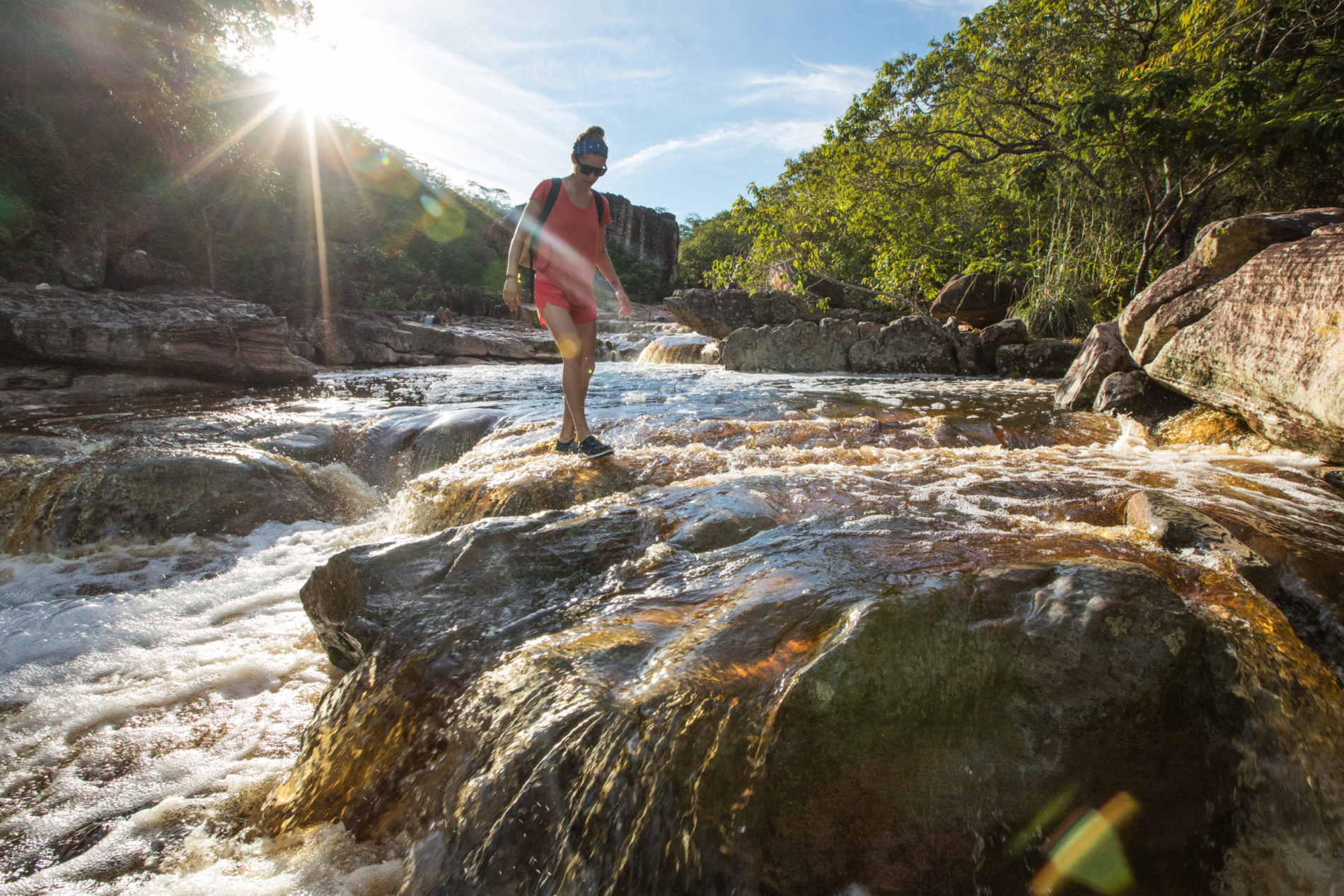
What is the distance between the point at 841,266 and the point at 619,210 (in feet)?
105

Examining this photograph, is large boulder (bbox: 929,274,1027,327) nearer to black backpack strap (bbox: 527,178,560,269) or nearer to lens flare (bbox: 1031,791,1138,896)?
black backpack strap (bbox: 527,178,560,269)

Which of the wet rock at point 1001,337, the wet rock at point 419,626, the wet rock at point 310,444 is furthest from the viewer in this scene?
the wet rock at point 1001,337

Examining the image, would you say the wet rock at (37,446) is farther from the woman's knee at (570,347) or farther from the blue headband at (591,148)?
the blue headband at (591,148)

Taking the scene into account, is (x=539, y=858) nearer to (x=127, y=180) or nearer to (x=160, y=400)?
(x=160, y=400)

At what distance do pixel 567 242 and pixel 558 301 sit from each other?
373 mm

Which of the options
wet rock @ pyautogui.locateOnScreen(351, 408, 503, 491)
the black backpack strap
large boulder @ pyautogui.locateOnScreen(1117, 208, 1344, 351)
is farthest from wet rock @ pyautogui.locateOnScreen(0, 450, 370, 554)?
large boulder @ pyautogui.locateOnScreen(1117, 208, 1344, 351)

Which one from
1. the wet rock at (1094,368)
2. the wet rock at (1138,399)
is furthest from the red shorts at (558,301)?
the wet rock at (1094,368)

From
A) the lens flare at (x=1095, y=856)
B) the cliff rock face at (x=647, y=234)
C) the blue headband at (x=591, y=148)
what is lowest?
the lens flare at (x=1095, y=856)

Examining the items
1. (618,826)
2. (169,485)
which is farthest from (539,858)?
(169,485)

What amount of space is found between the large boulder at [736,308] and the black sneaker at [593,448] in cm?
1007

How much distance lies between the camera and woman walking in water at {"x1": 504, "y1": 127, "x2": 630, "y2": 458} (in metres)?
3.65

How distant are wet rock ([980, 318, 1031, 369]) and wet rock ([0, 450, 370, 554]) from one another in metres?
10.0

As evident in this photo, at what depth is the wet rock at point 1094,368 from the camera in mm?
5977

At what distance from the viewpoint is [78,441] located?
5.46m
